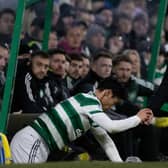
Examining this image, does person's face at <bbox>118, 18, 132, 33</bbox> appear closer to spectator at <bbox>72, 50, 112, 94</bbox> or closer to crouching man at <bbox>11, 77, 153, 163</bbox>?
spectator at <bbox>72, 50, 112, 94</bbox>

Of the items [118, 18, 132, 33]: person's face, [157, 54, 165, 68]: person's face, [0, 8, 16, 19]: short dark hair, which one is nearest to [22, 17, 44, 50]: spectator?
[0, 8, 16, 19]: short dark hair

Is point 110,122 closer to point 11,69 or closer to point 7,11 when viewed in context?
point 11,69

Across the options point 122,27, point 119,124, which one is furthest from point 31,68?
point 122,27

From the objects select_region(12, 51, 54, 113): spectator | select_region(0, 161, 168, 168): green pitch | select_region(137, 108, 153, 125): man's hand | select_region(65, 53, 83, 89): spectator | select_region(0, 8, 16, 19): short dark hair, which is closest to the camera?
select_region(0, 161, 168, 168): green pitch

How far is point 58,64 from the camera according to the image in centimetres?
838

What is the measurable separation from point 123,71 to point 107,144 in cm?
211

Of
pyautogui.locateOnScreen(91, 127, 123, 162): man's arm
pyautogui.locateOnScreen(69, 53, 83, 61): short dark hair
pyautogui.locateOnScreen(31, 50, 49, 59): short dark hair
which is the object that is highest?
pyautogui.locateOnScreen(31, 50, 49, 59): short dark hair

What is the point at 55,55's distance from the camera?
841cm

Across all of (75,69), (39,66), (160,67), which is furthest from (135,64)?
(39,66)

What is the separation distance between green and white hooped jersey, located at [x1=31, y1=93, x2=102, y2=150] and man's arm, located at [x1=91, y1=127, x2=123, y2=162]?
0.10m

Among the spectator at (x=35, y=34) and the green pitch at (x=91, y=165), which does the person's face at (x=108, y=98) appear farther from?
the spectator at (x=35, y=34)

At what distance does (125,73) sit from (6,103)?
2.17 meters

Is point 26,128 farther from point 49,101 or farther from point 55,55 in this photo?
point 55,55

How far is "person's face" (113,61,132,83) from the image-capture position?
869 centimetres
